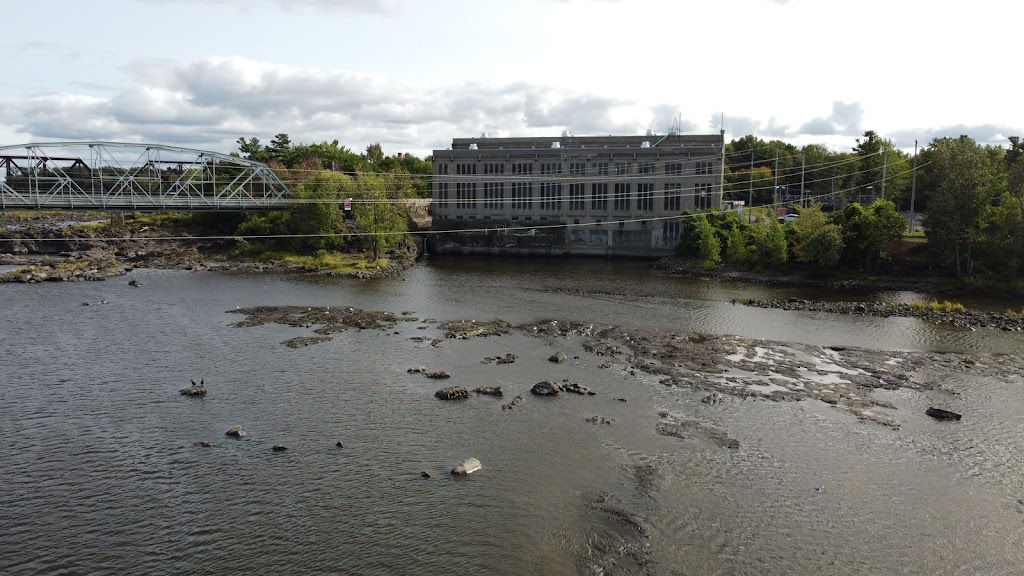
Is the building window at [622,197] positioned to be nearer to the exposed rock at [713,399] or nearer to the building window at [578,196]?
→ the building window at [578,196]

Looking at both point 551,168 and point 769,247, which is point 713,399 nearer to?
point 769,247

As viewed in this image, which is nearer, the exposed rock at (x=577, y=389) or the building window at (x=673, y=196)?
the exposed rock at (x=577, y=389)

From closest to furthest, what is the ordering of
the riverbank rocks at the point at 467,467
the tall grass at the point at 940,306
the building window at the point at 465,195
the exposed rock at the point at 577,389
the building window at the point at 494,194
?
the riverbank rocks at the point at 467,467
the exposed rock at the point at 577,389
the tall grass at the point at 940,306
the building window at the point at 494,194
the building window at the point at 465,195

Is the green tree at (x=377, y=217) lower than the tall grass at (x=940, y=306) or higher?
higher

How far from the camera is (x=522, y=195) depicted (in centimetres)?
9150

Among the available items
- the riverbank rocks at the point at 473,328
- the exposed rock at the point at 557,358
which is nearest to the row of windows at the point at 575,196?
the riverbank rocks at the point at 473,328

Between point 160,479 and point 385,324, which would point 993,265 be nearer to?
point 385,324

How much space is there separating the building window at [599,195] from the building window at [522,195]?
7.98m

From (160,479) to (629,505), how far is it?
15081 millimetres

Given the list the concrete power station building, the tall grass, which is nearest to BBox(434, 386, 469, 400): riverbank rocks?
the tall grass

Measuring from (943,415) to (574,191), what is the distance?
63.5 m

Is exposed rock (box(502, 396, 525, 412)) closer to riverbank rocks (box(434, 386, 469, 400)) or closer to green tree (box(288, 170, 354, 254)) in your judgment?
riverbank rocks (box(434, 386, 469, 400))

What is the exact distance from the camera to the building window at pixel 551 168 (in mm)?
89688

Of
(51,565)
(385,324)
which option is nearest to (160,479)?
(51,565)
